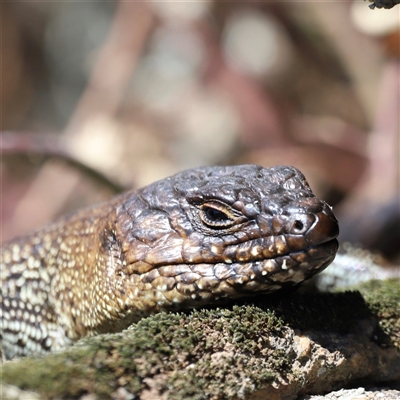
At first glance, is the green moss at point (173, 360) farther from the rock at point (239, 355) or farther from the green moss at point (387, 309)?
the green moss at point (387, 309)

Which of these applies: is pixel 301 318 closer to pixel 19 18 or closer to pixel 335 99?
pixel 335 99

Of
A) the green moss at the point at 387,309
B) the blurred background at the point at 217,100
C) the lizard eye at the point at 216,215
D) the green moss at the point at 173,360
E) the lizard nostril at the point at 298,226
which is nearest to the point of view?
the green moss at the point at 173,360

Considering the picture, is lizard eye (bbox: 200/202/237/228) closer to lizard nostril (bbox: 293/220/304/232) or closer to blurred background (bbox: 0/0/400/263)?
lizard nostril (bbox: 293/220/304/232)

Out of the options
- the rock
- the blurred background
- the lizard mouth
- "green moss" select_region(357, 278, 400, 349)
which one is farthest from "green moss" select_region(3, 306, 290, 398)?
the blurred background

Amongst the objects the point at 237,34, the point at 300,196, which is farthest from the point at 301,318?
the point at 237,34

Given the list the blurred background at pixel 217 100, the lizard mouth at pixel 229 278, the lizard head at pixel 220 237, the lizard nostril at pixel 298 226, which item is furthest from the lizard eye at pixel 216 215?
the blurred background at pixel 217 100

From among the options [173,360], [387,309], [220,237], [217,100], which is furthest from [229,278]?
[217,100]

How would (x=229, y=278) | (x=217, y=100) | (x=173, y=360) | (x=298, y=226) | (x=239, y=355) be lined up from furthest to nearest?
(x=217, y=100) < (x=229, y=278) < (x=298, y=226) < (x=239, y=355) < (x=173, y=360)

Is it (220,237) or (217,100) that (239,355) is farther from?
(217,100)
